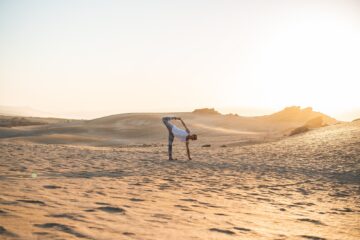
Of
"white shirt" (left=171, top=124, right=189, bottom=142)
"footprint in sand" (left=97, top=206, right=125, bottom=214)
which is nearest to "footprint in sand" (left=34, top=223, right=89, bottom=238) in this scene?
"footprint in sand" (left=97, top=206, right=125, bottom=214)

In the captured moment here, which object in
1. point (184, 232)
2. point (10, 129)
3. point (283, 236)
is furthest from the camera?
point (10, 129)

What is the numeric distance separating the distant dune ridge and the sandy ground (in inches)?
596

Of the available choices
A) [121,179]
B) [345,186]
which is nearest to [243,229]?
[121,179]

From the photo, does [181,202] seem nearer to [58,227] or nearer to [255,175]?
[58,227]

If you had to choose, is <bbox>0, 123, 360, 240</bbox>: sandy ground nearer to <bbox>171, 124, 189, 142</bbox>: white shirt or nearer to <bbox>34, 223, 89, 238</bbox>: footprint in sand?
<bbox>34, 223, 89, 238</bbox>: footprint in sand

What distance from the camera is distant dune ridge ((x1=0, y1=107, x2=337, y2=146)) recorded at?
27672 millimetres

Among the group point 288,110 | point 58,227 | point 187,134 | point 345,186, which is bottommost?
point 345,186

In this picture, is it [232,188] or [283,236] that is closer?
[283,236]

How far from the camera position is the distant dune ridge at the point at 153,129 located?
27672mm

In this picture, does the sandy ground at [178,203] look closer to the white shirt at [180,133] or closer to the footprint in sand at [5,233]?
the footprint in sand at [5,233]

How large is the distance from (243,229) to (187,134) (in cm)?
825

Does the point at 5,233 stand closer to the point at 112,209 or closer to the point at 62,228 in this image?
the point at 62,228

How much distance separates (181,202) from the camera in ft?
19.0

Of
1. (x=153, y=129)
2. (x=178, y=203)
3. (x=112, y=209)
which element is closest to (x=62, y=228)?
(x=112, y=209)
